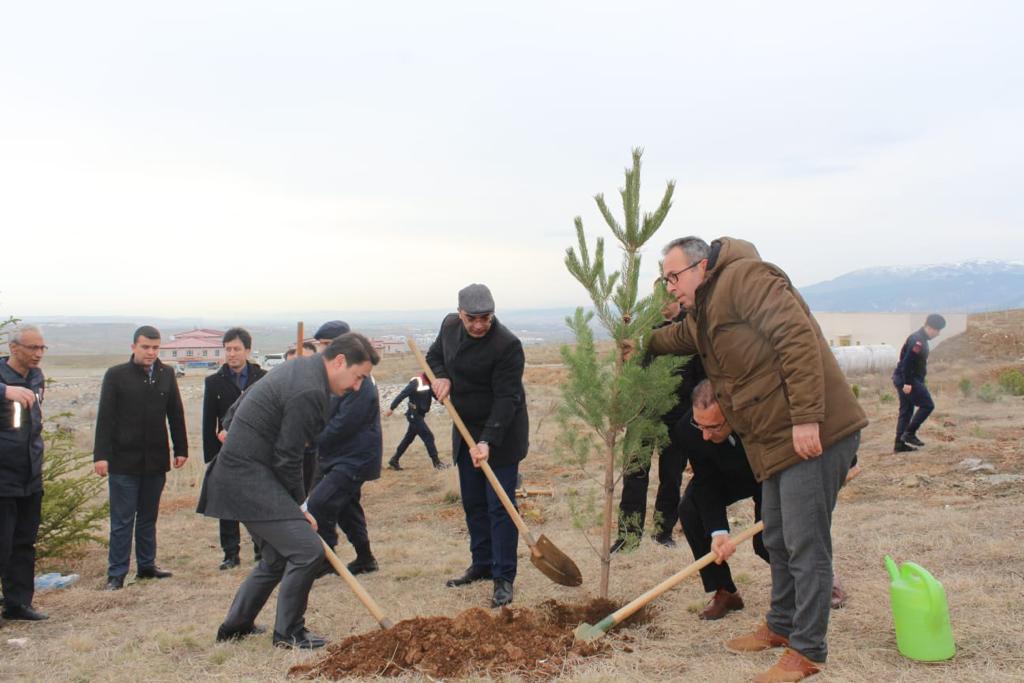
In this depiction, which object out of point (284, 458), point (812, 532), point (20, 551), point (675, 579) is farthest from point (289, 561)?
point (812, 532)

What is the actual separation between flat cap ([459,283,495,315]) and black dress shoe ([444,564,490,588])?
2011mm

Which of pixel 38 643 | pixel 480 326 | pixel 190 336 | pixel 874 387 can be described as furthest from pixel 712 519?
pixel 190 336

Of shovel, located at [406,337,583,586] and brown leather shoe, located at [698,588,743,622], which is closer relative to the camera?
brown leather shoe, located at [698,588,743,622]

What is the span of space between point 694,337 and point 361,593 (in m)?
2.34

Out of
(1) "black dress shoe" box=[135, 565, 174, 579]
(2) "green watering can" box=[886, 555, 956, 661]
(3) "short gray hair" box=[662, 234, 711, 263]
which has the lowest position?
(1) "black dress shoe" box=[135, 565, 174, 579]

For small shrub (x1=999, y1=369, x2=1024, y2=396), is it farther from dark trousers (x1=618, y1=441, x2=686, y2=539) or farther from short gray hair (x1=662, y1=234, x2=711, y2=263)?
short gray hair (x1=662, y1=234, x2=711, y2=263)

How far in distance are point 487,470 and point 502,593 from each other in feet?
2.87

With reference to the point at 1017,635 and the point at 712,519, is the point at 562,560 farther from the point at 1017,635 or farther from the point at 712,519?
the point at 1017,635

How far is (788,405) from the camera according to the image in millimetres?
3482

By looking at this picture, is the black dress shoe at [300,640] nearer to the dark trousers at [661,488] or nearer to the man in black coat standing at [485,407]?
the man in black coat standing at [485,407]

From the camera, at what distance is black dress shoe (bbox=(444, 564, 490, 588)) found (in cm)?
570

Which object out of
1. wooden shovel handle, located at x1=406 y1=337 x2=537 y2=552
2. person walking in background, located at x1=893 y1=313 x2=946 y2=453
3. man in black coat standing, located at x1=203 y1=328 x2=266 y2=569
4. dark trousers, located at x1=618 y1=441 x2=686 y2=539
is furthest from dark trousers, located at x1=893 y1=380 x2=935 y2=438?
man in black coat standing, located at x1=203 y1=328 x2=266 y2=569

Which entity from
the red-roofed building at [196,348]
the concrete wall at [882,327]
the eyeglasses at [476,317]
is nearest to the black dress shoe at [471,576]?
the eyeglasses at [476,317]

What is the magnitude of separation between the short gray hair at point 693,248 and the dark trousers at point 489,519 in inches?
84.8
